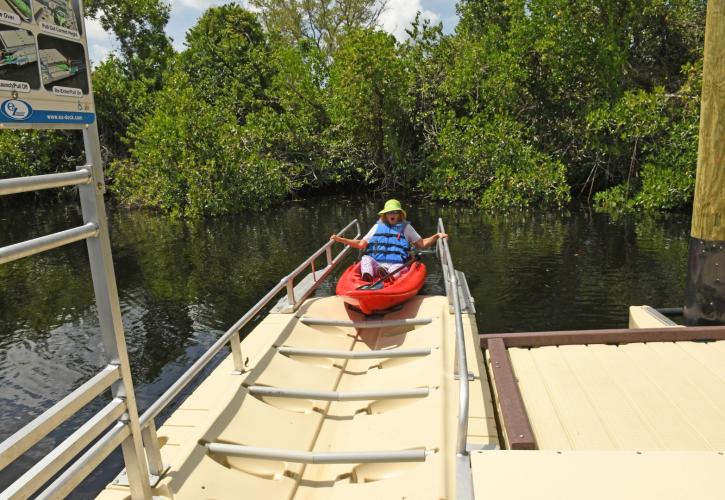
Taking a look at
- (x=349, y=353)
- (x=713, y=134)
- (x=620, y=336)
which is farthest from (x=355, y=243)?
(x=713, y=134)

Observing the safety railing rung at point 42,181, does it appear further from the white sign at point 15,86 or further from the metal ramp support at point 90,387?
the white sign at point 15,86

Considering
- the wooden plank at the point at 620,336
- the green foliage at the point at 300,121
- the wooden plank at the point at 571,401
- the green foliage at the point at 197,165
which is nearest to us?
the wooden plank at the point at 571,401

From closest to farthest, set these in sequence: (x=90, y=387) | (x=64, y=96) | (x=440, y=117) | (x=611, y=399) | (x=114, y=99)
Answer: (x=64, y=96)
(x=90, y=387)
(x=611, y=399)
(x=440, y=117)
(x=114, y=99)

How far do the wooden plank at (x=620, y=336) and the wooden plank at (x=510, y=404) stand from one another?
0.32 metres

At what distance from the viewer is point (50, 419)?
2.15 m

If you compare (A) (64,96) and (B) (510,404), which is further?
(B) (510,404)

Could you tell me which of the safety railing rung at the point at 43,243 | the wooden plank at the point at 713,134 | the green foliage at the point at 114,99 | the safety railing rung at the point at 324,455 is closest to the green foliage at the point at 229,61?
the green foliage at the point at 114,99

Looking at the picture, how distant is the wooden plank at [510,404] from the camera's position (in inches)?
141

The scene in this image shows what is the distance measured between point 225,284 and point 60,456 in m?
11.1

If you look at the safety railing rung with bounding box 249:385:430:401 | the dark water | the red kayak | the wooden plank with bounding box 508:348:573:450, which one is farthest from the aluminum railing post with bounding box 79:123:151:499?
the red kayak

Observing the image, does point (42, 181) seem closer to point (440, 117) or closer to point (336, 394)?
point (336, 394)

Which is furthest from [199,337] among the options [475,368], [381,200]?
[381,200]

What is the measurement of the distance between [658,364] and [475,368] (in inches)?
63.9

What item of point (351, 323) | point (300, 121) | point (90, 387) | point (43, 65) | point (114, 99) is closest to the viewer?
point (43, 65)
